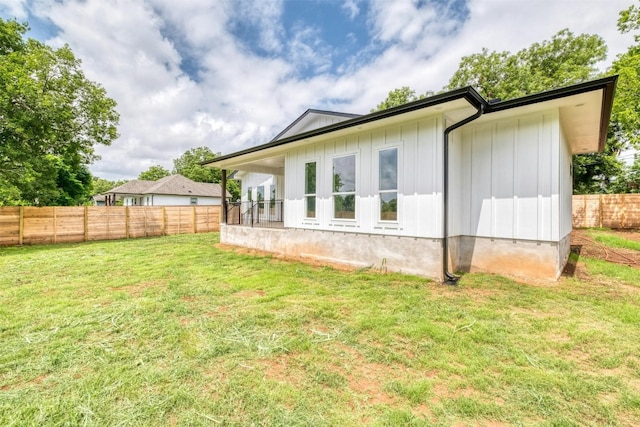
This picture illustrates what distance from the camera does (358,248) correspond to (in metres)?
6.25

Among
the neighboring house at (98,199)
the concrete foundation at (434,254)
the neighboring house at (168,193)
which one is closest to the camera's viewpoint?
the concrete foundation at (434,254)

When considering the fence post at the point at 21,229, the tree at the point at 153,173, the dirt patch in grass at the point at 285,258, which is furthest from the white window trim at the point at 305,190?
the tree at the point at 153,173

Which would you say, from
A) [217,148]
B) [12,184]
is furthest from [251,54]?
[217,148]

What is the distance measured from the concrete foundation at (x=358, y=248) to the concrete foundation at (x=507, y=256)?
2.22 ft

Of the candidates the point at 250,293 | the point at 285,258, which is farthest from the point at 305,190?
the point at 250,293

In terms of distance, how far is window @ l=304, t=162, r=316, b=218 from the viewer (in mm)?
7284

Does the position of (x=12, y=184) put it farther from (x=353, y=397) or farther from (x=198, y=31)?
(x=353, y=397)

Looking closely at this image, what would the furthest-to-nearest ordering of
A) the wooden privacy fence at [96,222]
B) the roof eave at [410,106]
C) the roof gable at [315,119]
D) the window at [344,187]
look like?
the roof gable at [315,119], the wooden privacy fence at [96,222], the window at [344,187], the roof eave at [410,106]

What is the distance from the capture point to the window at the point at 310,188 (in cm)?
728

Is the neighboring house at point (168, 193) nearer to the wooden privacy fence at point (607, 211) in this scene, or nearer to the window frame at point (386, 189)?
the window frame at point (386, 189)

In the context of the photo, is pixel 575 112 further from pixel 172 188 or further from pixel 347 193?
pixel 172 188

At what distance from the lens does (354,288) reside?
485 centimetres

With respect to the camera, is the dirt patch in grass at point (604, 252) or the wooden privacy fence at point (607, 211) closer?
the dirt patch in grass at point (604, 252)

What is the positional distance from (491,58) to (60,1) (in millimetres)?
23461
